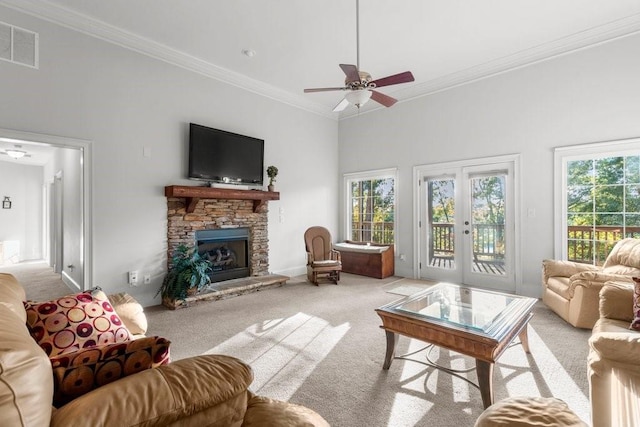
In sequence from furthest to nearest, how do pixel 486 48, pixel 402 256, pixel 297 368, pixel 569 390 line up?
pixel 402 256, pixel 486 48, pixel 297 368, pixel 569 390

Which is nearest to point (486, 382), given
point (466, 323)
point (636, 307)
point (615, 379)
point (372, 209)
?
point (466, 323)

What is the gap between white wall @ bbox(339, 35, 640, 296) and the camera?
3803 mm

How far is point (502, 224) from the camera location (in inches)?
187

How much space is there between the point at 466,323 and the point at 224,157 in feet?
12.9

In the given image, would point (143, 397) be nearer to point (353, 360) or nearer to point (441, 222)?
point (353, 360)

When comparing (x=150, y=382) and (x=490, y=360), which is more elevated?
(x=150, y=382)

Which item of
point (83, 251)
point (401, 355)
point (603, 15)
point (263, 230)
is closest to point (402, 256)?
point (263, 230)

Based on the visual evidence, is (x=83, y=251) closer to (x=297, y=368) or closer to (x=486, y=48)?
(x=297, y=368)

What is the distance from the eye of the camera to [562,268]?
3.62 metres

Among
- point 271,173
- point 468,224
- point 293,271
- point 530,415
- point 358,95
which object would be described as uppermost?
point 358,95

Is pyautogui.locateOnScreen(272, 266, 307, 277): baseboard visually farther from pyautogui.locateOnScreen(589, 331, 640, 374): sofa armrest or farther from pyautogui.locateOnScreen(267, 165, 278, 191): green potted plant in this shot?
pyautogui.locateOnScreen(589, 331, 640, 374): sofa armrest

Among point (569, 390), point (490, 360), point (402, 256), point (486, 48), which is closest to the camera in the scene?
point (490, 360)

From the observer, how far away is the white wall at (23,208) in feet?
25.2

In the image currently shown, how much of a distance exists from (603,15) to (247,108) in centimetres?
472
